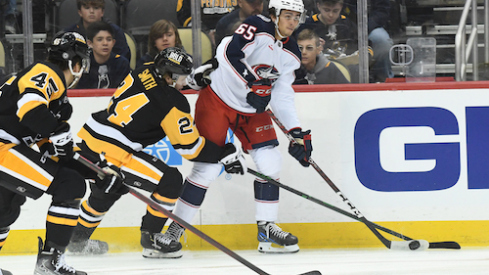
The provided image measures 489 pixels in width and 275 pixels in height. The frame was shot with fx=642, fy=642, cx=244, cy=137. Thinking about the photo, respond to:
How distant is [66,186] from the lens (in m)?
2.63

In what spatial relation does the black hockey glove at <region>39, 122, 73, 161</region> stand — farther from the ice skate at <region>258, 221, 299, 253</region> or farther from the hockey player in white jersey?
the ice skate at <region>258, 221, 299, 253</region>

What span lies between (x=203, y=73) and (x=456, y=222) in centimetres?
161

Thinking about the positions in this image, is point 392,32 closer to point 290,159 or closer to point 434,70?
point 434,70

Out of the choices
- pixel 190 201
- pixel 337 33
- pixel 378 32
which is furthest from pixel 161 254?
pixel 378 32

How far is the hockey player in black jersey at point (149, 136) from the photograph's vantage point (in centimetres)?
305

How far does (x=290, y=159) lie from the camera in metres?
3.62

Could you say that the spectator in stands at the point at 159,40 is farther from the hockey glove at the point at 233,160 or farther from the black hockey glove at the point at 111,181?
the black hockey glove at the point at 111,181

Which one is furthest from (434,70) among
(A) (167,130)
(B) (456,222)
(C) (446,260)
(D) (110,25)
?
(D) (110,25)

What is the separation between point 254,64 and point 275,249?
1.00m

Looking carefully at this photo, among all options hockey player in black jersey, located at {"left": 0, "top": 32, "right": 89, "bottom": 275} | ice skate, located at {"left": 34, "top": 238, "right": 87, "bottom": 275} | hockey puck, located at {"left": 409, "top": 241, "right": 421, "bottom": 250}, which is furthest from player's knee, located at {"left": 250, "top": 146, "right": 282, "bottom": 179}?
ice skate, located at {"left": 34, "top": 238, "right": 87, "bottom": 275}

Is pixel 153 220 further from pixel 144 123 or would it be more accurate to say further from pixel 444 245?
pixel 444 245

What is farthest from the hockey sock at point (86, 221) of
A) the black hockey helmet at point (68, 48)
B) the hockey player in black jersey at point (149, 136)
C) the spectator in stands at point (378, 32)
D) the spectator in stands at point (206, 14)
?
the spectator in stands at point (378, 32)

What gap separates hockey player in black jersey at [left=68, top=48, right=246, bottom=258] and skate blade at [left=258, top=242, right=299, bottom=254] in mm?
530

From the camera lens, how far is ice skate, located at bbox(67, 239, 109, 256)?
3385mm
